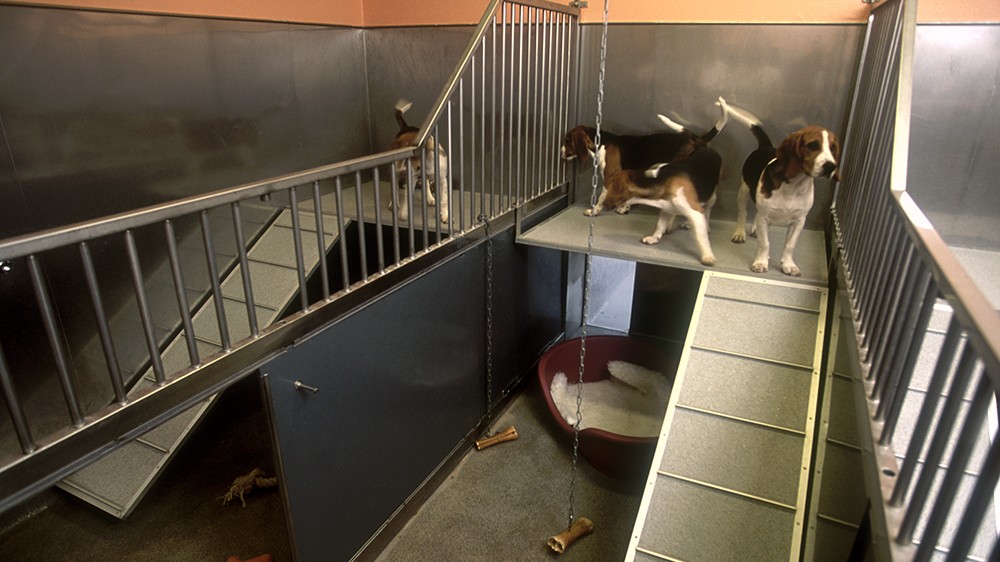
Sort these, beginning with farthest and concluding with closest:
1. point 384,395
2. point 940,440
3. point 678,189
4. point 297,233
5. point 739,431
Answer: point 678,189, point 384,395, point 739,431, point 297,233, point 940,440

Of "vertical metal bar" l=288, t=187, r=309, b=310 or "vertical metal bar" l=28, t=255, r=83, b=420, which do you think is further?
"vertical metal bar" l=288, t=187, r=309, b=310

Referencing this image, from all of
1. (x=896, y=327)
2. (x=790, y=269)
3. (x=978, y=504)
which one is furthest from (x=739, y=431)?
(x=978, y=504)

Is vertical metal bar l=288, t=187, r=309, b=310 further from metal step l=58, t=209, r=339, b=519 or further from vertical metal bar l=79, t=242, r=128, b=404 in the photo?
metal step l=58, t=209, r=339, b=519

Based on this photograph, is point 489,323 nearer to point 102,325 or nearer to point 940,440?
point 102,325

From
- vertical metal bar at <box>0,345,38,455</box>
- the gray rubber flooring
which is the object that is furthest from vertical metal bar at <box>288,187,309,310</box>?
the gray rubber flooring

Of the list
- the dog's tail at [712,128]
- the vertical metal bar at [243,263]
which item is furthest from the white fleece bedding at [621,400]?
the vertical metal bar at [243,263]

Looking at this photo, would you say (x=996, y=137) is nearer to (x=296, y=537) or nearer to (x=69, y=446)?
(x=296, y=537)

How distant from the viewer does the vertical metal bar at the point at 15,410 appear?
3.10ft

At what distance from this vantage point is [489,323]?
2.50 metres

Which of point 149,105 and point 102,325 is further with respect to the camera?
point 149,105

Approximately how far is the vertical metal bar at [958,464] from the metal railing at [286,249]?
1243 mm

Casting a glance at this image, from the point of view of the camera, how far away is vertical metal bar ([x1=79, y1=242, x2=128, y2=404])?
1047 millimetres

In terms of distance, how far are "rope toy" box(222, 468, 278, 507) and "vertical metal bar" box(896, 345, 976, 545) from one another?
2112 mm

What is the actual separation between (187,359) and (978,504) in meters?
2.50
